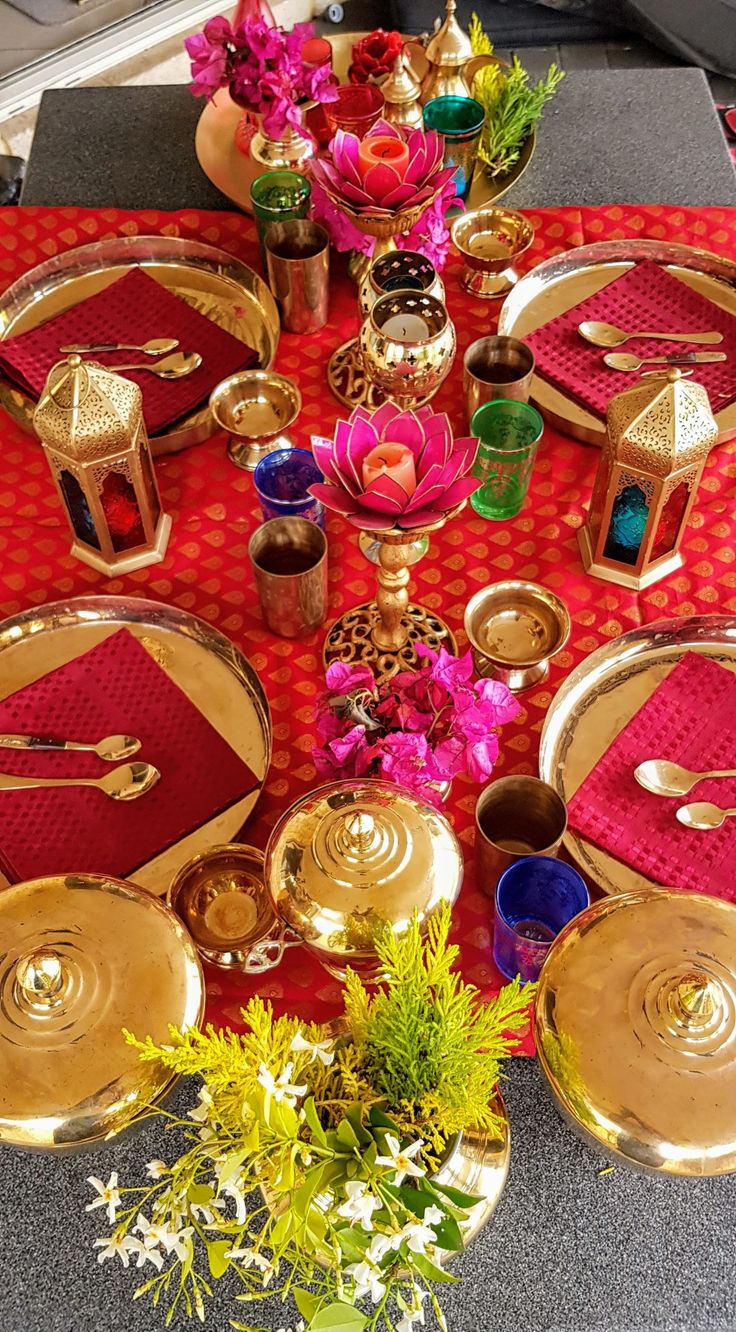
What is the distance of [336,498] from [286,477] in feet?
0.93

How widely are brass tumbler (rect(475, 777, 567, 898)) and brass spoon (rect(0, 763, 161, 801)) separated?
0.30 m

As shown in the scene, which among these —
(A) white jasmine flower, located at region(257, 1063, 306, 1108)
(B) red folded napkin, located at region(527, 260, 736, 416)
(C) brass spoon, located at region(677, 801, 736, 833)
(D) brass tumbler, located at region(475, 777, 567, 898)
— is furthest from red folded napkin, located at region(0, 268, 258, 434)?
(A) white jasmine flower, located at region(257, 1063, 306, 1108)

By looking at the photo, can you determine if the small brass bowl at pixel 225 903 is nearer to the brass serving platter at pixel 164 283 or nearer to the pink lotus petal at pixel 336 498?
the pink lotus petal at pixel 336 498

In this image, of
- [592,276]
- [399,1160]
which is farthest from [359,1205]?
[592,276]

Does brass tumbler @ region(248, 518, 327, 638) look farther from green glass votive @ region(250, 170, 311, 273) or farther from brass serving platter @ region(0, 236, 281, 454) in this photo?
green glass votive @ region(250, 170, 311, 273)

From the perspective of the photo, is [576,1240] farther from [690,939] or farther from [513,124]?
[513,124]

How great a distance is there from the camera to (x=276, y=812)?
3.19ft

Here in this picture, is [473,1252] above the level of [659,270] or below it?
below

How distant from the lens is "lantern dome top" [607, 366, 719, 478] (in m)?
0.99

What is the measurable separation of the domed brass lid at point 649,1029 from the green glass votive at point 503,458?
1.71 feet

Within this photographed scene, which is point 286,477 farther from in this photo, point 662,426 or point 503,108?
point 503,108

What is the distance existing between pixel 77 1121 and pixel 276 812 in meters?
0.34

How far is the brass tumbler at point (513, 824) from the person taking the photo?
34.1 inches

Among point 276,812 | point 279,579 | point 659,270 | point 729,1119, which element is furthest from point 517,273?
point 729,1119
